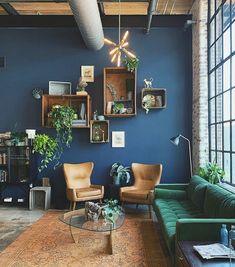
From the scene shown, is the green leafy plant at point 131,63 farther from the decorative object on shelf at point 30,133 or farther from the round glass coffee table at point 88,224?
the round glass coffee table at point 88,224

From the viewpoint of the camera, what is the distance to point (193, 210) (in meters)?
4.55

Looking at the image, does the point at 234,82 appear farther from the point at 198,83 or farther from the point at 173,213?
the point at 173,213

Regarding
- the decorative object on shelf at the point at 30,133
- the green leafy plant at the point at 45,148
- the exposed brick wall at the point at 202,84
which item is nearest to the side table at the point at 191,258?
the exposed brick wall at the point at 202,84

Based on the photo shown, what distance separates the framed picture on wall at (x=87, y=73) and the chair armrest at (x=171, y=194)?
2.91 metres

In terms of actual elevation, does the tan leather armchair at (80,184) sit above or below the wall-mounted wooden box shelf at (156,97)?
below

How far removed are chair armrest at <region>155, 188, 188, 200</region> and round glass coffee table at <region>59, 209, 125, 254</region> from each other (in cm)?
112

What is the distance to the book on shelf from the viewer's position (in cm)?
258

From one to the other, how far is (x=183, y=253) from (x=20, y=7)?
6.17 m

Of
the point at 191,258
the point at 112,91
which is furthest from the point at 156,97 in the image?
the point at 191,258

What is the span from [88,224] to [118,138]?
2.97m

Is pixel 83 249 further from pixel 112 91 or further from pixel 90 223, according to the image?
pixel 112 91

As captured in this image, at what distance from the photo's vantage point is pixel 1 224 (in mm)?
5250

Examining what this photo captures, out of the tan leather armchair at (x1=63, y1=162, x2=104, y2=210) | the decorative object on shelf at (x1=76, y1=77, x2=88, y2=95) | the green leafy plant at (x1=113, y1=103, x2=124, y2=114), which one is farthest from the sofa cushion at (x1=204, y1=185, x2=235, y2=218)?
the decorative object on shelf at (x1=76, y1=77, x2=88, y2=95)

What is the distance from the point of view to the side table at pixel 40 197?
6.44 m
